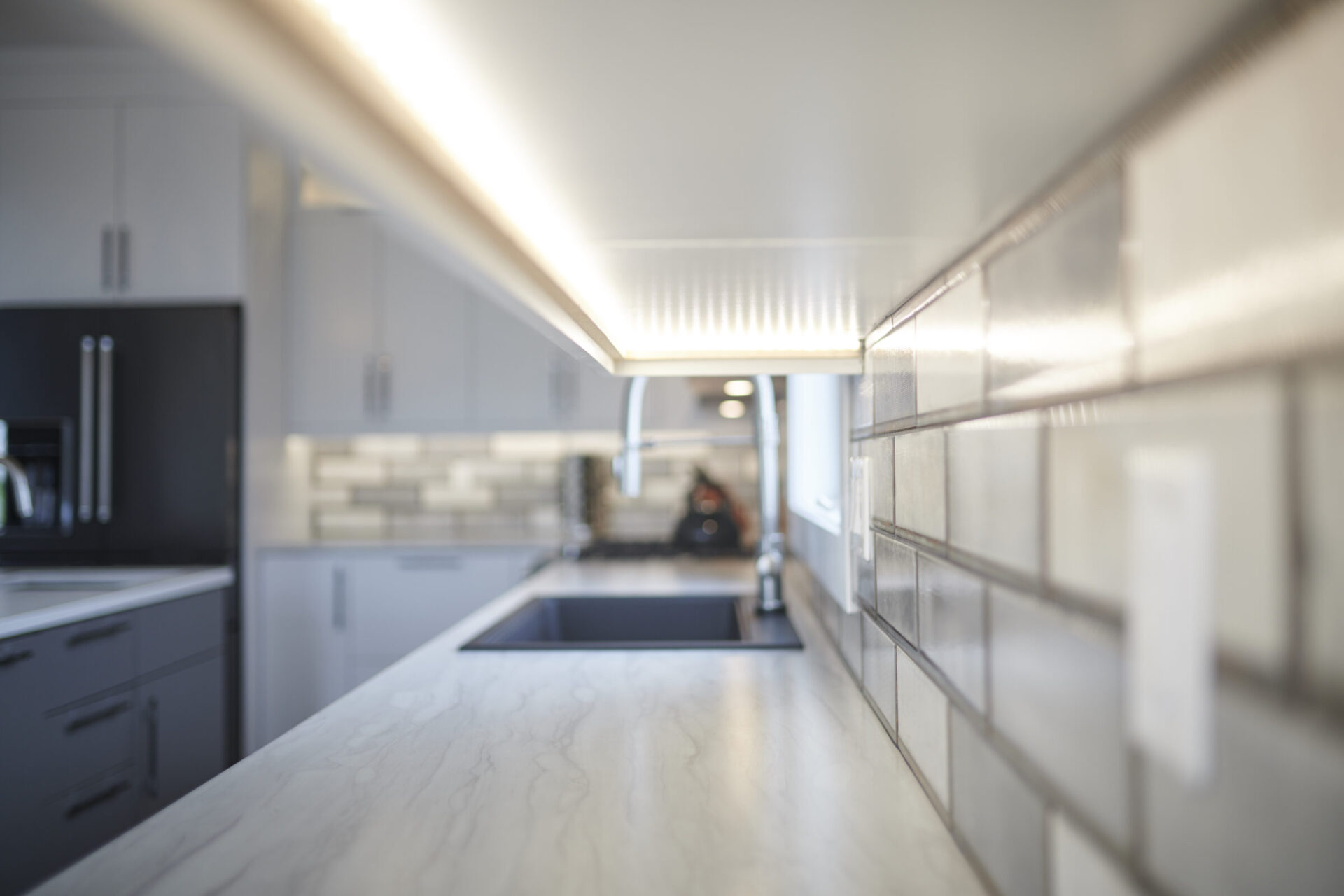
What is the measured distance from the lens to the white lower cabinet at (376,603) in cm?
306

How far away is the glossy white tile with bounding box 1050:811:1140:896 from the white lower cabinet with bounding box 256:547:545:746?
2762 mm

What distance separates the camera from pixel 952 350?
0.61 meters

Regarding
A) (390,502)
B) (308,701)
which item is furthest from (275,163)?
(308,701)

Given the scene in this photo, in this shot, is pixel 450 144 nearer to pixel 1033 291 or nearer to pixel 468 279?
pixel 468 279

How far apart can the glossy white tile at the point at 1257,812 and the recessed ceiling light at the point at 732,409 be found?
2976 millimetres

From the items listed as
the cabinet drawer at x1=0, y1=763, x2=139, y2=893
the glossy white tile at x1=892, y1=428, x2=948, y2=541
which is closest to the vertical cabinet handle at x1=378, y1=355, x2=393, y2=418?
the cabinet drawer at x1=0, y1=763, x2=139, y2=893

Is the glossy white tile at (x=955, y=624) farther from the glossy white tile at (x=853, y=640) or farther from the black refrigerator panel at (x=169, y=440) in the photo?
the black refrigerator panel at (x=169, y=440)

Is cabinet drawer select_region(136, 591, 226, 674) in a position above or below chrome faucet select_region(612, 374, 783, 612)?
below

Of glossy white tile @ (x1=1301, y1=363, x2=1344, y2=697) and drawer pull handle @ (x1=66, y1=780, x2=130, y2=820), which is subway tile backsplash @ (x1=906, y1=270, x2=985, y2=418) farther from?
drawer pull handle @ (x1=66, y1=780, x2=130, y2=820)

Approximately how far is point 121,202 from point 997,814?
131 inches

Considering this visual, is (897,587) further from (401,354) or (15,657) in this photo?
(401,354)

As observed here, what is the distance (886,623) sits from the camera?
0.83 meters

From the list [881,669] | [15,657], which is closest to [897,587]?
[881,669]

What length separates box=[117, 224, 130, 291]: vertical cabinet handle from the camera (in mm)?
2746
